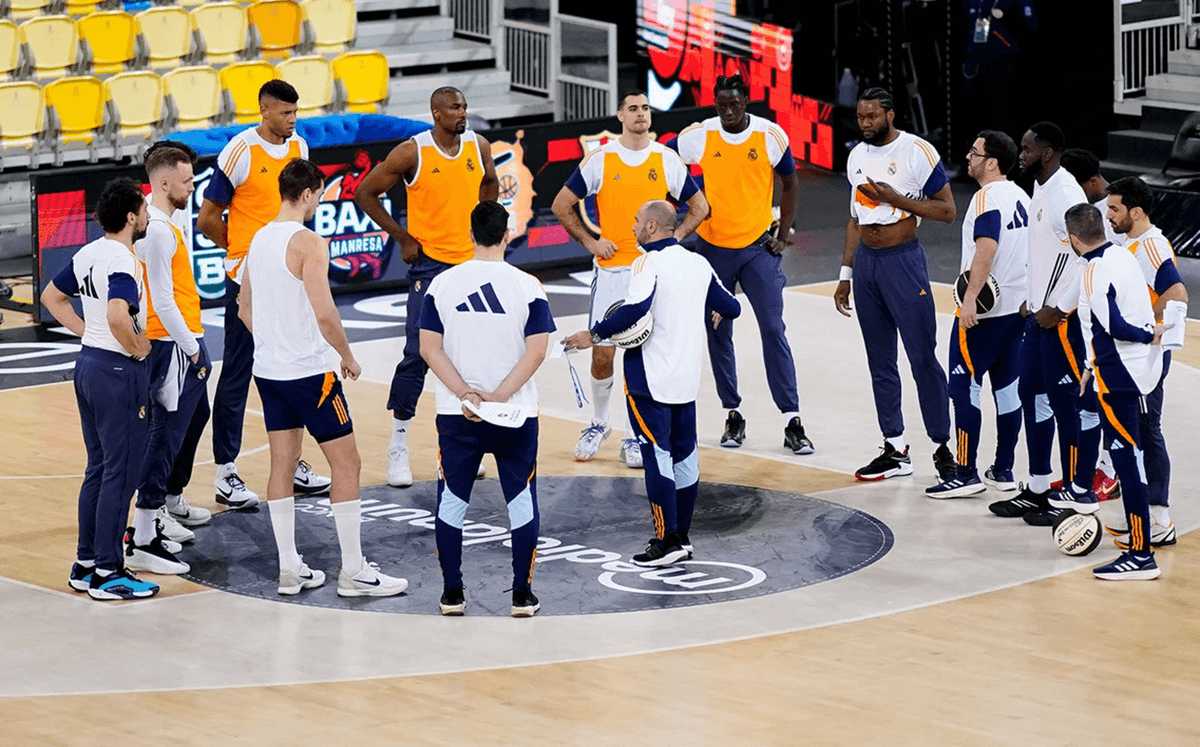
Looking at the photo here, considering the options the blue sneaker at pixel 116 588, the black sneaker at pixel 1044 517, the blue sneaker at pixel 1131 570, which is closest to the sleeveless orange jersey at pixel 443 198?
the blue sneaker at pixel 116 588

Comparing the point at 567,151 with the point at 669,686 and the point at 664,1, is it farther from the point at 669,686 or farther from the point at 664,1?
the point at 669,686

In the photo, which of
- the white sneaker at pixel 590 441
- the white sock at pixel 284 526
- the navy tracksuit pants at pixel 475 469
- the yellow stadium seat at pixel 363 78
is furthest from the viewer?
the yellow stadium seat at pixel 363 78

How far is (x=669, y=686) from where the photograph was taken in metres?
7.15

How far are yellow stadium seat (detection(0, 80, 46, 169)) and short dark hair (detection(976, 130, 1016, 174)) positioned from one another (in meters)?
10.8

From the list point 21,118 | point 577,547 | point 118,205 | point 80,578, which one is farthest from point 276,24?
point 80,578

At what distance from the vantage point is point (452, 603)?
8.08 metres

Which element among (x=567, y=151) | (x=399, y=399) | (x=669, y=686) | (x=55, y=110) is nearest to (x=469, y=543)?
(x=399, y=399)

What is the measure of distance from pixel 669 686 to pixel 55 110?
1258 centimetres

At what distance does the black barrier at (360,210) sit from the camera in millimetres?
14938

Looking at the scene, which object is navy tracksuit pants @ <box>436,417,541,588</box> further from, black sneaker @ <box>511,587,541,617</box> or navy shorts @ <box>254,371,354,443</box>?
navy shorts @ <box>254,371,354,443</box>

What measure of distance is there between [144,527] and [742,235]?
424cm

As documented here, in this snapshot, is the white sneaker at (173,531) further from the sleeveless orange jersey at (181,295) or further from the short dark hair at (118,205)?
the short dark hair at (118,205)

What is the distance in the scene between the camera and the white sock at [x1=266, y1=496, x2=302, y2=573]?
839 cm

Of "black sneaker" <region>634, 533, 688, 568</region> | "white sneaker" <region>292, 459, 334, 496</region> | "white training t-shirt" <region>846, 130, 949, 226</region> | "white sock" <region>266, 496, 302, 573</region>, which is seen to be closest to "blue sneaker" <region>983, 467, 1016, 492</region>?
"white training t-shirt" <region>846, 130, 949, 226</region>
